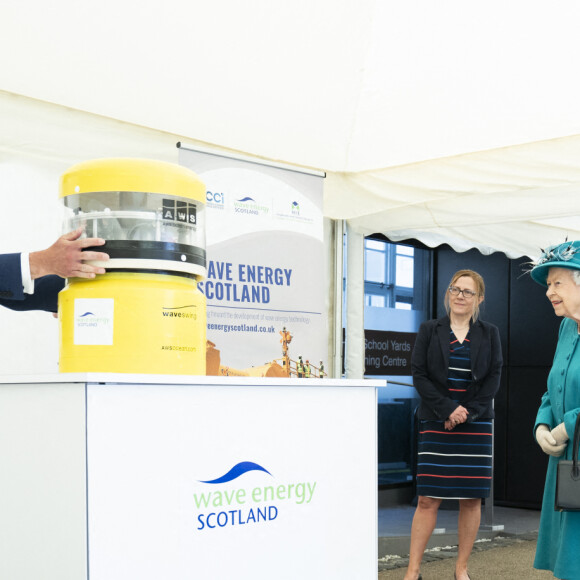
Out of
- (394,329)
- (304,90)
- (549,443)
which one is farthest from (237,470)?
(394,329)

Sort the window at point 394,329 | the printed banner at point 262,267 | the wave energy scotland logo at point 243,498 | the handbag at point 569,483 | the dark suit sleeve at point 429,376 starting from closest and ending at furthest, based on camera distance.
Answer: the wave energy scotland logo at point 243,498, the handbag at point 569,483, the printed banner at point 262,267, the dark suit sleeve at point 429,376, the window at point 394,329

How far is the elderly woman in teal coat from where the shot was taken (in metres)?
2.61

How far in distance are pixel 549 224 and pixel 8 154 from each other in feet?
12.4

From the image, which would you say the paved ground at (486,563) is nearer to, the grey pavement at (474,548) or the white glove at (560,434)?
the grey pavement at (474,548)

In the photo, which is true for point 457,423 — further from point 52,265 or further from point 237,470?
point 52,265

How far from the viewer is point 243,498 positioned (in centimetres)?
133

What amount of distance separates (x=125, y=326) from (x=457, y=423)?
2870 millimetres

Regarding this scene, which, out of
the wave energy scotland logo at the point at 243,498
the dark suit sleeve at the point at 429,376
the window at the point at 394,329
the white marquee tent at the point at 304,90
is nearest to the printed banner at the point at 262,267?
the white marquee tent at the point at 304,90

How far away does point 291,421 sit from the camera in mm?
1417

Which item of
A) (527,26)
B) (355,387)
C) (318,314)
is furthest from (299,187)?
(355,387)

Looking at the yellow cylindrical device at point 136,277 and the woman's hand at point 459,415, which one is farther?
the woman's hand at point 459,415

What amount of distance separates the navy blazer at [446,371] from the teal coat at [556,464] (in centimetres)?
108

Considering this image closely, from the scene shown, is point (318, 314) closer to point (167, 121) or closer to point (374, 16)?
point (167, 121)

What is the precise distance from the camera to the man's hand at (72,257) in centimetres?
137
